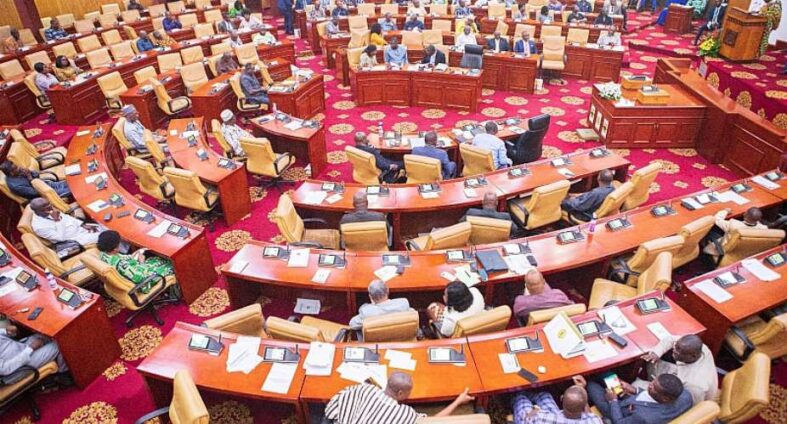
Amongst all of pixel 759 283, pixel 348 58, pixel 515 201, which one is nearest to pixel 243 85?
pixel 348 58

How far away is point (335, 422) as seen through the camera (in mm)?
3725

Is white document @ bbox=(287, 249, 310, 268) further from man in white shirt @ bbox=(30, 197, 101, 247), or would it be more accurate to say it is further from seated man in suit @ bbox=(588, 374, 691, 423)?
seated man in suit @ bbox=(588, 374, 691, 423)

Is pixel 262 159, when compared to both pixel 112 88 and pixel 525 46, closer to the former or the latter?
pixel 112 88

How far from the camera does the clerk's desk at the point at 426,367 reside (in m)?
3.83

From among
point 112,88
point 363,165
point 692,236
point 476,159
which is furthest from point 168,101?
point 692,236

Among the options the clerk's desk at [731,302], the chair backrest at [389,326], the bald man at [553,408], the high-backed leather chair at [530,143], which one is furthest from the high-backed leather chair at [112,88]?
the clerk's desk at [731,302]

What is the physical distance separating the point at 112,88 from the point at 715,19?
17.1 m

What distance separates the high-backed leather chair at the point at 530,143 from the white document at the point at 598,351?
4278 mm

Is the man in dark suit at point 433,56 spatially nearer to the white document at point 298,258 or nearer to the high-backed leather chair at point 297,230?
the high-backed leather chair at point 297,230

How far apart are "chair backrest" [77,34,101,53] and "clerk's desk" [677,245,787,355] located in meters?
15.0

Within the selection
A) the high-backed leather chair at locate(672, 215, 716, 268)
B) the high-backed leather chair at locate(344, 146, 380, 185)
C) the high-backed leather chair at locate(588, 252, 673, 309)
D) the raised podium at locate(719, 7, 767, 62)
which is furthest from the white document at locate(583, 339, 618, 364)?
the raised podium at locate(719, 7, 767, 62)

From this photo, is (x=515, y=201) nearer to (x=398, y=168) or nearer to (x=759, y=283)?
(x=398, y=168)

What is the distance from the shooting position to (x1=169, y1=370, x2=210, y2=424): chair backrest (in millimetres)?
3422

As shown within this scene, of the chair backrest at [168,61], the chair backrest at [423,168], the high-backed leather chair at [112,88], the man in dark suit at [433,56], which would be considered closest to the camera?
the chair backrest at [423,168]
